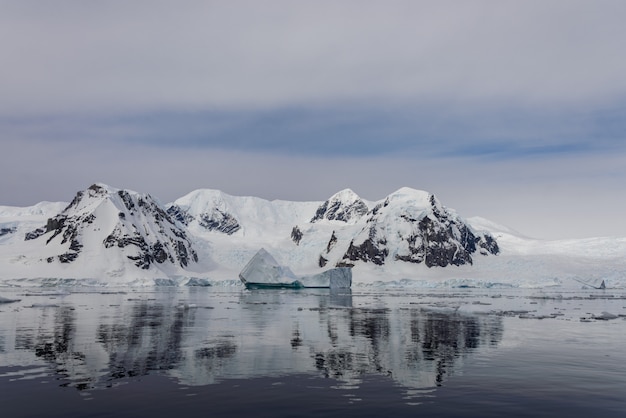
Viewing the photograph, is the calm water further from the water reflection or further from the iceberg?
the iceberg

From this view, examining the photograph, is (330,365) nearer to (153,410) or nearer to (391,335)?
(153,410)

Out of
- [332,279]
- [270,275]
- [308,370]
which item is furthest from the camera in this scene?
[332,279]

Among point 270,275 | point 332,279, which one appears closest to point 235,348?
point 270,275

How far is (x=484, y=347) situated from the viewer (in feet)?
82.4

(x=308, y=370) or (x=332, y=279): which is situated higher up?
(x=332, y=279)

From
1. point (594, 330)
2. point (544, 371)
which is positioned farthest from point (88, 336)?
point (594, 330)

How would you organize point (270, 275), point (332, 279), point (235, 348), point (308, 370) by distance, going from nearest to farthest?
point (308, 370) → point (235, 348) → point (270, 275) → point (332, 279)

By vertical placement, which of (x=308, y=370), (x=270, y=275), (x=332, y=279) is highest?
(x=270, y=275)

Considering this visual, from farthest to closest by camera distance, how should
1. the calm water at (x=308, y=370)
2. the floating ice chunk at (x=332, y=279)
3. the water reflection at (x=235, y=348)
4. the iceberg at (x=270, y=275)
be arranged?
1. the floating ice chunk at (x=332, y=279)
2. the iceberg at (x=270, y=275)
3. the water reflection at (x=235, y=348)
4. the calm water at (x=308, y=370)

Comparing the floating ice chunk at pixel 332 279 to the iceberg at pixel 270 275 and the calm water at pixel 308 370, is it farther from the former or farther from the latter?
the calm water at pixel 308 370

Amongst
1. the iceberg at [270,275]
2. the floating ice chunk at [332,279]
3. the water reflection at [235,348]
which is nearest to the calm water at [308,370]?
the water reflection at [235,348]

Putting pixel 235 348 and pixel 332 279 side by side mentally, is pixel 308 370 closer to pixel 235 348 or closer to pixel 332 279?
pixel 235 348

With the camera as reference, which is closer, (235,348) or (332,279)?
(235,348)

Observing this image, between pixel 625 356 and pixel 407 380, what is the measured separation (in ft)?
38.8
